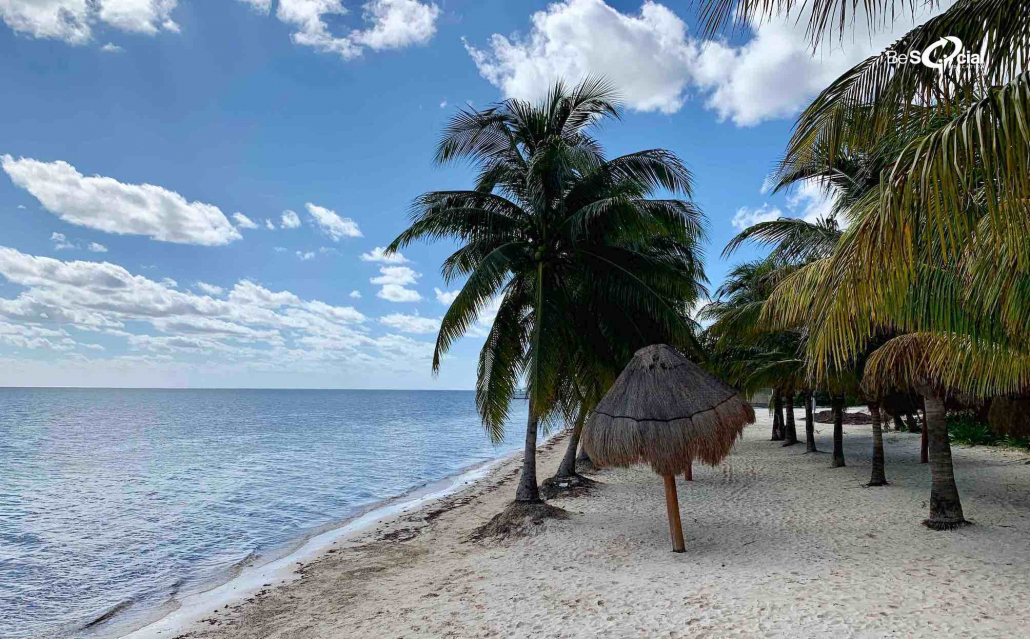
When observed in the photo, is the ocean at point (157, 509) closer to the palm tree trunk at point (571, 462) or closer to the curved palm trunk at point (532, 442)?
the curved palm trunk at point (532, 442)

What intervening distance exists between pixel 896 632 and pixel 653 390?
4.07 m

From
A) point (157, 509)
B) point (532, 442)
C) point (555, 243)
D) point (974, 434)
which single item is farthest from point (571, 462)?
point (974, 434)

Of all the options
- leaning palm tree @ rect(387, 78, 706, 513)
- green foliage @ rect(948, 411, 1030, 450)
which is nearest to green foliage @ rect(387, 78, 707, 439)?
leaning palm tree @ rect(387, 78, 706, 513)

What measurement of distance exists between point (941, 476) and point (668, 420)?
4.68m

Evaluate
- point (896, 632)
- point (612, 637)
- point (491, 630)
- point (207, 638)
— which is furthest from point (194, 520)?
point (896, 632)

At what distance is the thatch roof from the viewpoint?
26.2 feet

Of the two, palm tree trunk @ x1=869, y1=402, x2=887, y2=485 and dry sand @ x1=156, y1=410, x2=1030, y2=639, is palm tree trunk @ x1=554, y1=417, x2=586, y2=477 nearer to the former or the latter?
dry sand @ x1=156, y1=410, x2=1030, y2=639

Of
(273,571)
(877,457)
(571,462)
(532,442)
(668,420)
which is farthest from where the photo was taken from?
(571,462)

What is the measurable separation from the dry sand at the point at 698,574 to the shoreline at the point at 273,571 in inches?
16.2

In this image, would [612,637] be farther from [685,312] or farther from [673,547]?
[685,312]

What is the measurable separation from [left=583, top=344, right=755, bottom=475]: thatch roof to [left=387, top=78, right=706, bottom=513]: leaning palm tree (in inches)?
65.1

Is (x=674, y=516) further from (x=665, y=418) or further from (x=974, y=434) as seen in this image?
(x=974, y=434)

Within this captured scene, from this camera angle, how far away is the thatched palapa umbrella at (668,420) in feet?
26.2

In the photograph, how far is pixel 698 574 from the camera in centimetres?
716
